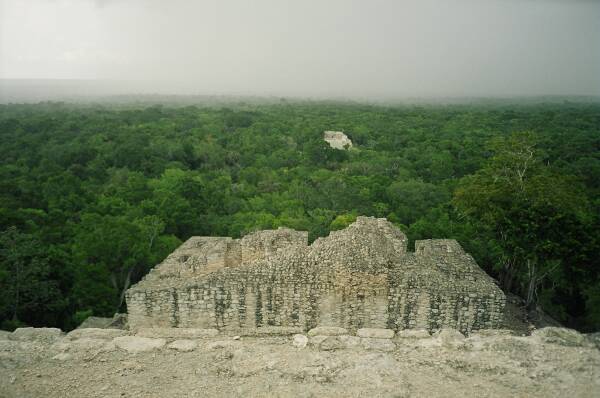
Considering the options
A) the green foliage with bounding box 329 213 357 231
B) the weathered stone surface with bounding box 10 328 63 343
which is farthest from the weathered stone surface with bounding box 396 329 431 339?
the green foliage with bounding box 329 213 357 231

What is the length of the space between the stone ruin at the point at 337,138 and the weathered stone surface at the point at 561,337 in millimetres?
35937

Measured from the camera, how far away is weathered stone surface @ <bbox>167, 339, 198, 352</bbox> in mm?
6401

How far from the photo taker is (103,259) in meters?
13.4

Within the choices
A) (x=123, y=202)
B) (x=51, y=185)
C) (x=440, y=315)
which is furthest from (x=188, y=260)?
(x=51, y=185)

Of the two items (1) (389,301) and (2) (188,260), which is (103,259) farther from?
(1) (389,301)

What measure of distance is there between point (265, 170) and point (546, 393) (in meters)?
25.9

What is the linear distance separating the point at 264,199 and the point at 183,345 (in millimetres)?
16733

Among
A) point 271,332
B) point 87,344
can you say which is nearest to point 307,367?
point 271,332

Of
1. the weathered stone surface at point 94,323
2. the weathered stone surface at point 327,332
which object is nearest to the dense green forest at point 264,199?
the weathered stone surface at point 94,323

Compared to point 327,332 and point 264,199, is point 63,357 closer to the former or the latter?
point 327,332

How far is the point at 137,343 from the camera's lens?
6562mm

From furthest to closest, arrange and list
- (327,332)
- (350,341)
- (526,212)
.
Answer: (526,212), (327,332), (350,341)

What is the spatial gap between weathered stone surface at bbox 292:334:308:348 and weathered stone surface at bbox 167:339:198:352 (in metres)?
1.60

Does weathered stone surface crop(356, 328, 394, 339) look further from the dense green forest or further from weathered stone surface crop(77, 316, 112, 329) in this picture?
weathered stone surface crop(77, 316, 112, 329)
